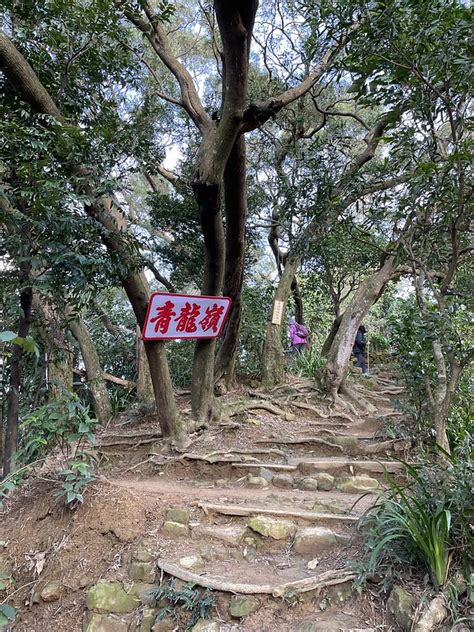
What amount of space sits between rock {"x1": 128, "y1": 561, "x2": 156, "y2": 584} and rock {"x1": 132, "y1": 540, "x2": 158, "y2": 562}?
1.2 inches

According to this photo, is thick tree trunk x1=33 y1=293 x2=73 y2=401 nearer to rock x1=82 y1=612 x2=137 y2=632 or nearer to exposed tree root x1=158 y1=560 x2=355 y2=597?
rock x1=82 y1=612 x2=137 y2=632

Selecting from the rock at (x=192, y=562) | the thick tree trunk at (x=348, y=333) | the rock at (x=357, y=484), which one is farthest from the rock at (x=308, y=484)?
the thick tree trunk at (x=348, y=333)

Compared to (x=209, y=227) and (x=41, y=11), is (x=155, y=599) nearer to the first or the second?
(x=209, y=227)

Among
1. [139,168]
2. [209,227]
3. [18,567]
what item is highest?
[139,168]

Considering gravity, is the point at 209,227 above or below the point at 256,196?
below

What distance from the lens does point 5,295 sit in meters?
3.42

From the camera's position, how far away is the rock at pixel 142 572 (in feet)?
8.54

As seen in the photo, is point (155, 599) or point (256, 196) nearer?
point (155, 599)

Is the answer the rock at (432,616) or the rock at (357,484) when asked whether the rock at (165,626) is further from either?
the rock at (357,484)

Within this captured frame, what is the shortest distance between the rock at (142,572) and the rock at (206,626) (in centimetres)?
50

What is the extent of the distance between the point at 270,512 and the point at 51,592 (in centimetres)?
158

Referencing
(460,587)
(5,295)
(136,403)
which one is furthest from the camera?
(136,403)

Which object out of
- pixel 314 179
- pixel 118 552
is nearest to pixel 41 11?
pixel 314 179

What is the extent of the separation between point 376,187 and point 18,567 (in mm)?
5360
